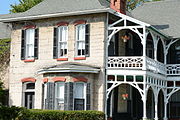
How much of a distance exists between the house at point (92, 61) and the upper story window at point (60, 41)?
64 millimetres

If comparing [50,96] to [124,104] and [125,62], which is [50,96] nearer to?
[125,62]

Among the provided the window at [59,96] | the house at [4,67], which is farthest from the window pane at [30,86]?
the house at [4,67]

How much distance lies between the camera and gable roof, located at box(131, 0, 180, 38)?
27.5m

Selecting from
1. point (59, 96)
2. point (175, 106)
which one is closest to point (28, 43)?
point (59, 96)

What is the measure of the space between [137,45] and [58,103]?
7909 millimetres

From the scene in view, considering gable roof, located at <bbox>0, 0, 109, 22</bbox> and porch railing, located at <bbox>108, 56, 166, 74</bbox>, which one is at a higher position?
gable roof, located at <bbox>0, 0, 109, 22</bbox>

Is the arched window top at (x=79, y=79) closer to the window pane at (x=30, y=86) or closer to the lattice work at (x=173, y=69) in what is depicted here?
the window pane at (x=30, y=86)

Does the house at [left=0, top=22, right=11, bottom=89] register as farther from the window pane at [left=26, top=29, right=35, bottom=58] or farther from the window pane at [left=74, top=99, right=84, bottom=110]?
the window pane at [left=74, top=99, right=84, bottom=110]

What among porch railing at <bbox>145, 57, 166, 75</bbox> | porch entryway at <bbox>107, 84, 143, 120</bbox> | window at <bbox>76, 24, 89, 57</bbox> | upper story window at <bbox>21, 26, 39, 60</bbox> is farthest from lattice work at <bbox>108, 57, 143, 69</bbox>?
upper story window at <bbox>21, 26, 39, 60</bbox>

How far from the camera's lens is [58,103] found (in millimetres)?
23859

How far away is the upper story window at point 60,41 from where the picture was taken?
25.3 meters

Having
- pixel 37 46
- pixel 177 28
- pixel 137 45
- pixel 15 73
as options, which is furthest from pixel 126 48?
pixel 15 73

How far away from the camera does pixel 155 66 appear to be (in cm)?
2470

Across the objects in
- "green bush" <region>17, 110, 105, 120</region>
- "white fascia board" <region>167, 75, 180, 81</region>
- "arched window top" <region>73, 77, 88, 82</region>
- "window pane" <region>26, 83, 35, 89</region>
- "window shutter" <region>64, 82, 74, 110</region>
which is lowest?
"green bush" <region>17, 110, 105, 120</region>
